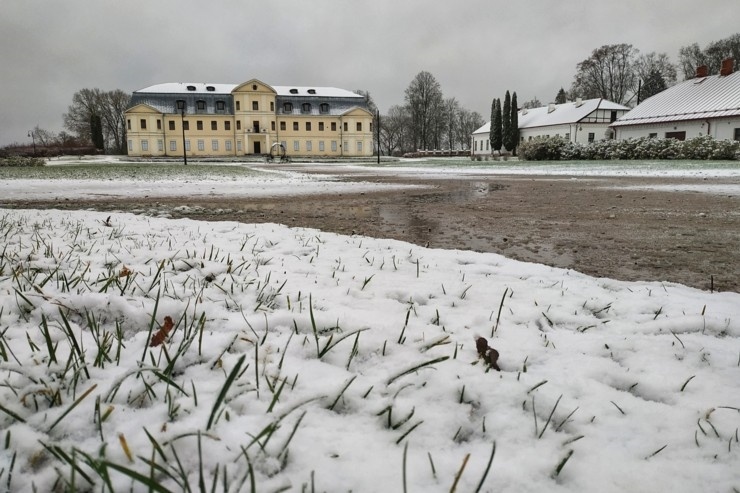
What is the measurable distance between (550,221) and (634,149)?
98.0 feet

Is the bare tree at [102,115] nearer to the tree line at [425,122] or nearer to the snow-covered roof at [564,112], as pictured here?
the tree line at [425,122]

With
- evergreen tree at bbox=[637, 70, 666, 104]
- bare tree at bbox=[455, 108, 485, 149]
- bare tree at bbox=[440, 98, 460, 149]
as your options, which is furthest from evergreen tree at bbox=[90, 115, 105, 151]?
evergreen tree at bbox=[637, 70, 666, 104]

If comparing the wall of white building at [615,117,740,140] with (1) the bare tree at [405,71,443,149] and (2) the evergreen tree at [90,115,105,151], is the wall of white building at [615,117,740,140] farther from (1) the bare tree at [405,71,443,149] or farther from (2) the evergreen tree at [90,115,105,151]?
(2) the evergreen tree at [90,115,105,151]

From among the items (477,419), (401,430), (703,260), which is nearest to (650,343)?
(477,419)

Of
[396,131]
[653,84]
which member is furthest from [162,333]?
[396,131]

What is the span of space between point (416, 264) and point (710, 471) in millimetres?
2306

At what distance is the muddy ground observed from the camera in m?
3.73

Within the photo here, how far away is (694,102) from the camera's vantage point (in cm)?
4016

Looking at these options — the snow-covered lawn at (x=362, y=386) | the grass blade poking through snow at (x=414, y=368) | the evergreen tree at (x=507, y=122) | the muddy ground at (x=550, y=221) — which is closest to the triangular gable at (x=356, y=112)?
the evergreen tree at (x=507, y=122)

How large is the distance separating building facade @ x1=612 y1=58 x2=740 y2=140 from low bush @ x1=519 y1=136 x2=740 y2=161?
8.85 metres

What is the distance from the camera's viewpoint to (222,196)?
30.6ft

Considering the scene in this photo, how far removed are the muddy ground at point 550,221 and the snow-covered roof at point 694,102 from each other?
36417mm

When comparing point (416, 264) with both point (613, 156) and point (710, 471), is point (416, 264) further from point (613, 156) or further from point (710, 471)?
point (613, 156)

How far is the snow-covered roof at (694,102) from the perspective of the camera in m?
37.4
